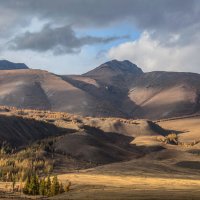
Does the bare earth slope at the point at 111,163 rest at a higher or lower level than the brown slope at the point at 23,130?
lower

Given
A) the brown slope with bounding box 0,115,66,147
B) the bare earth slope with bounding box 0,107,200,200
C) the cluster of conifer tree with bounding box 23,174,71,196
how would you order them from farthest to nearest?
the brown slope with bounding box 0,115,66,147
the cluster of conifer tree with bounding box 23,174,71,196
the bare earth slope with bounding box 0,107,200,200

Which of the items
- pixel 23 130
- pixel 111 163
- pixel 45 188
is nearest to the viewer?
pixel 45 188

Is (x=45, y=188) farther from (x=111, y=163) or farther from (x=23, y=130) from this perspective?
(x=23, y=130)

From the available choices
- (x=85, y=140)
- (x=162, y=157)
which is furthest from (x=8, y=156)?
(x=162, y=157)

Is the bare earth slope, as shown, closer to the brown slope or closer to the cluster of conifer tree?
the brown slope

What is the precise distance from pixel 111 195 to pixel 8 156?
5685 centimetres

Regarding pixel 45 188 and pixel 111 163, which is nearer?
pixel 45 188

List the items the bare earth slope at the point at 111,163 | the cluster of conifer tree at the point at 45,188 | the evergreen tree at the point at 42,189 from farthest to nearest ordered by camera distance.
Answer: the evergreen tree at the point at 42,189, the cluster of conifer tree at the point at 45,188, the bare earth slope at the point at 111,163

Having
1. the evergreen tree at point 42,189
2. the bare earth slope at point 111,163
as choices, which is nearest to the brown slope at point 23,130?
the bare earth slope at point 111,163

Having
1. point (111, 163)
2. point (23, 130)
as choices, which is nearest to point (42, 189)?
point (111, 163)

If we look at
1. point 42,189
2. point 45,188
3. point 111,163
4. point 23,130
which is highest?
point 23,130

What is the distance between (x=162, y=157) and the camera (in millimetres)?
127250

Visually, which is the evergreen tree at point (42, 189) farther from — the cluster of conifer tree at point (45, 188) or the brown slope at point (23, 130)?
the brown slope at point (23, 130)

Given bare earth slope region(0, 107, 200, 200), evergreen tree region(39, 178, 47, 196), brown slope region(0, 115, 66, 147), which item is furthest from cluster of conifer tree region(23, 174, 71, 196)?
brown slope region(0, 115, 66, 147)
